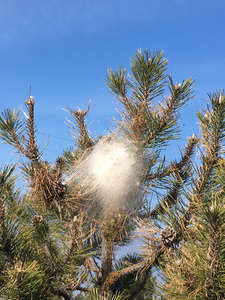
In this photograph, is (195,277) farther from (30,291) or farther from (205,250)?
(30,291)

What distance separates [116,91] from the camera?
3145 mm

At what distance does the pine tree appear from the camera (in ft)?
6.19

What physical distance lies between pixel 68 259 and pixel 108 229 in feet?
2.34

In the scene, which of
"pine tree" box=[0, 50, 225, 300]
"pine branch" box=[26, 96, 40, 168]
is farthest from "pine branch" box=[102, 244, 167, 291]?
"pine branch" box=[26, 96, 40, 168]

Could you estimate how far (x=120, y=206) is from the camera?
117 inches

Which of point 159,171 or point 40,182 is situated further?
point 159,171

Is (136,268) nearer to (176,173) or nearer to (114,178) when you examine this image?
(114,178)

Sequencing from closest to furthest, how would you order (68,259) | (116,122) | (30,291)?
(30,291), (68,259), (116,122)

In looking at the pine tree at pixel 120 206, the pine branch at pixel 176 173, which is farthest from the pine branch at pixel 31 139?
the pine branch at pixel 176 173

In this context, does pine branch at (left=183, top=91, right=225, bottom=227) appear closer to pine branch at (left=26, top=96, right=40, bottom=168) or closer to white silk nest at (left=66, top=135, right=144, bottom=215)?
white silk nest at (left=66, top=135, right=144, bottom=215)

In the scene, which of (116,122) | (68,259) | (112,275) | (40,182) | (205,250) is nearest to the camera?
(205,250)

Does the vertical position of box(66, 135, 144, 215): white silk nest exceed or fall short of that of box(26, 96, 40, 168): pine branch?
it falls short

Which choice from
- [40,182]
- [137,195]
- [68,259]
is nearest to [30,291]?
[68,259]

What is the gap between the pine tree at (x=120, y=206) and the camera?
189 cm
